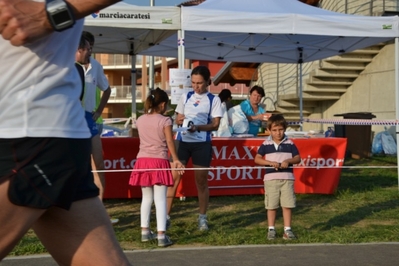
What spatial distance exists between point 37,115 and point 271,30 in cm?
821

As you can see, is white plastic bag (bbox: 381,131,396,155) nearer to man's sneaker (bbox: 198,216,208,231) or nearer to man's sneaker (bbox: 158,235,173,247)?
man's sneaker (bbox: 198,216,208,231)

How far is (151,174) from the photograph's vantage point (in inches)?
287

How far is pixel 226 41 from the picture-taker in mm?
14680

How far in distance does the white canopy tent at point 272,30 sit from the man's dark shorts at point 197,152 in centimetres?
225

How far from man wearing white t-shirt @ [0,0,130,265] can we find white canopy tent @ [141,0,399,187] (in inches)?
298

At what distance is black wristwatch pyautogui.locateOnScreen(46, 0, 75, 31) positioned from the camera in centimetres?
227

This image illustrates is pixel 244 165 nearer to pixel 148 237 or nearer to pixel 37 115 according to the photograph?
pixel 148 237

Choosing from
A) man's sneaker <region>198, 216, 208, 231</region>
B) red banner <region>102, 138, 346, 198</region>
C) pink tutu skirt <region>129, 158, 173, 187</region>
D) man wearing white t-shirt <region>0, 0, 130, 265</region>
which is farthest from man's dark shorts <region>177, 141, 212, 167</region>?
man wearing white t-shirt <region>0, 0, 130, 265</region>

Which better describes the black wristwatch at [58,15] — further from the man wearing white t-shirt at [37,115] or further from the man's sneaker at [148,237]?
the man's sneaker at [148,237]

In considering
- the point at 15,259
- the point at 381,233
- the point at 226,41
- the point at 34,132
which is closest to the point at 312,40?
the point at 226,41

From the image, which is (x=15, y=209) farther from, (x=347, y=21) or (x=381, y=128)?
(x=381, y=128)

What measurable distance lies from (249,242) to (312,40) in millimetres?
7994

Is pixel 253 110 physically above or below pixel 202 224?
above

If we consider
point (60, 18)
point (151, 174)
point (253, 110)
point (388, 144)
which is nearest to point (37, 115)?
point (60, 18)
